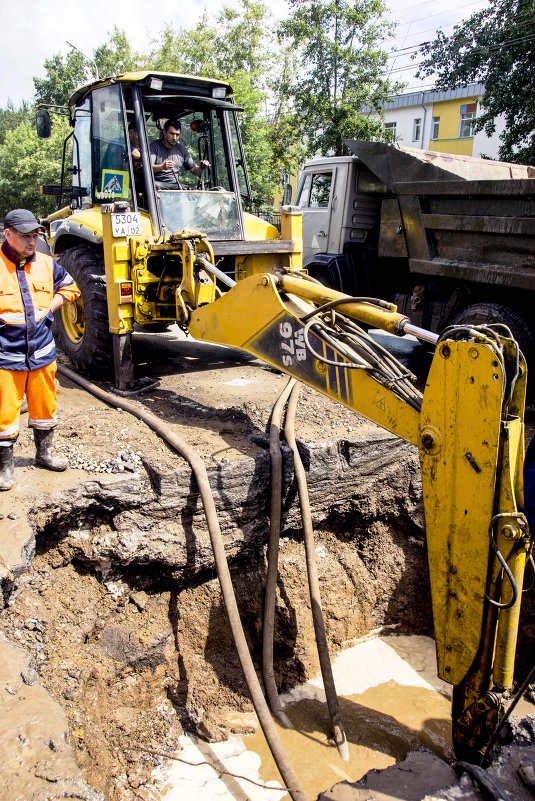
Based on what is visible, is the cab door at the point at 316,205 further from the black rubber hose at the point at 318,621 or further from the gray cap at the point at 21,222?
the gray cap at the point at 21,222

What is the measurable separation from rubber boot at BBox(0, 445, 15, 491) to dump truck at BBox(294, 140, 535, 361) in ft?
15.6

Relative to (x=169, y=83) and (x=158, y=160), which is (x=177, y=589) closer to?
(x=158, y=160)

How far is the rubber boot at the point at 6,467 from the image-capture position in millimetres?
3832

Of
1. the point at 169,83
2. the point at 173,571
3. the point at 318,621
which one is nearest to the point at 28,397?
the point at 173,571

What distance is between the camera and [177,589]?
14.5ft

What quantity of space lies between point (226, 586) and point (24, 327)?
1996 mm

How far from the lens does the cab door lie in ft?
29.7

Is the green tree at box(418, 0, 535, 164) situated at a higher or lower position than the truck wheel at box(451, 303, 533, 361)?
higher

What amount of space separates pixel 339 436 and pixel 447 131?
87.0 feet

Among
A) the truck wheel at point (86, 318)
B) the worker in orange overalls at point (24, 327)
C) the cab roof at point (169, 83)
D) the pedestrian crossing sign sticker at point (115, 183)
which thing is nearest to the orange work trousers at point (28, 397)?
the worker in orange overalls at point (24, 327)

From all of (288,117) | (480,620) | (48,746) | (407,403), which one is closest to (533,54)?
(288,117)

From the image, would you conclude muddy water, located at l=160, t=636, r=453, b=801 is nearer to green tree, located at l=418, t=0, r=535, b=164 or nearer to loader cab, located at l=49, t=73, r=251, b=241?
loader cab, located at l=49, t=73, r=251, b=241

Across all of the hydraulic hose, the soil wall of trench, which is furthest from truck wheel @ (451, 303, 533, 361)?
the hydraulic hose

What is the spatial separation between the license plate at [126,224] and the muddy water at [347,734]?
3933 millimetres
